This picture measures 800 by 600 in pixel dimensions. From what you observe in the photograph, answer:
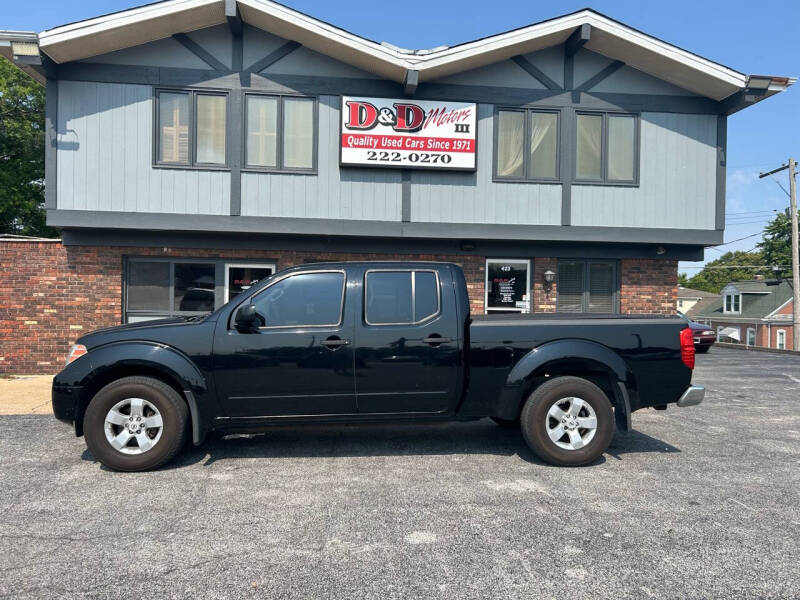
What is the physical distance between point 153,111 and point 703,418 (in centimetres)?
1051

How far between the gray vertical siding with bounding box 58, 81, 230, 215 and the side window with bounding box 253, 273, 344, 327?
6144mm

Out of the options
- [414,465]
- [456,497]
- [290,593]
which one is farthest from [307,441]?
[290,593]

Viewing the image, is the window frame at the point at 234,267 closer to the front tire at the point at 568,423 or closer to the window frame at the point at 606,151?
the window frame at the point at 606,151

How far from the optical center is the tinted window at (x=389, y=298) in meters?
5.13

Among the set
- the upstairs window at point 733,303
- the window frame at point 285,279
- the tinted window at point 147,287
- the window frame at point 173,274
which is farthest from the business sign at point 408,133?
the upstairs window at point 733,303

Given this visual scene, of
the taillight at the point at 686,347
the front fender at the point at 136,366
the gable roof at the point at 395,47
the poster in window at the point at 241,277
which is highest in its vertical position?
the gable roof at the point at 395,47

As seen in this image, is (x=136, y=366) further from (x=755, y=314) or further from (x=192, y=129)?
(x=755, y=314)

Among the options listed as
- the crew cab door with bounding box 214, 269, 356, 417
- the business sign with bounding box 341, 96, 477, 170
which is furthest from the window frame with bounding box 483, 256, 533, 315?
the crew cab door with bounding box 214, 269, 356, 417

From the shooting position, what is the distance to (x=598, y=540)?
3.53 meters

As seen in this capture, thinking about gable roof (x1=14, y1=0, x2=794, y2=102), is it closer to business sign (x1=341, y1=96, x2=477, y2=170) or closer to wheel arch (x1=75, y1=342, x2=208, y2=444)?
business sign (x1=341, y1=96, x2=477, y2=170)

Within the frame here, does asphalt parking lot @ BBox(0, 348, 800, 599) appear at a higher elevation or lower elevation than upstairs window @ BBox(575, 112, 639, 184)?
lower

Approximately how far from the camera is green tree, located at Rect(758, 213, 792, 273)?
169ft

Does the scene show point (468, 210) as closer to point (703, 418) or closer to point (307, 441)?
point (703, 418)

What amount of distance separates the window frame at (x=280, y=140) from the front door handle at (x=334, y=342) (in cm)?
628
